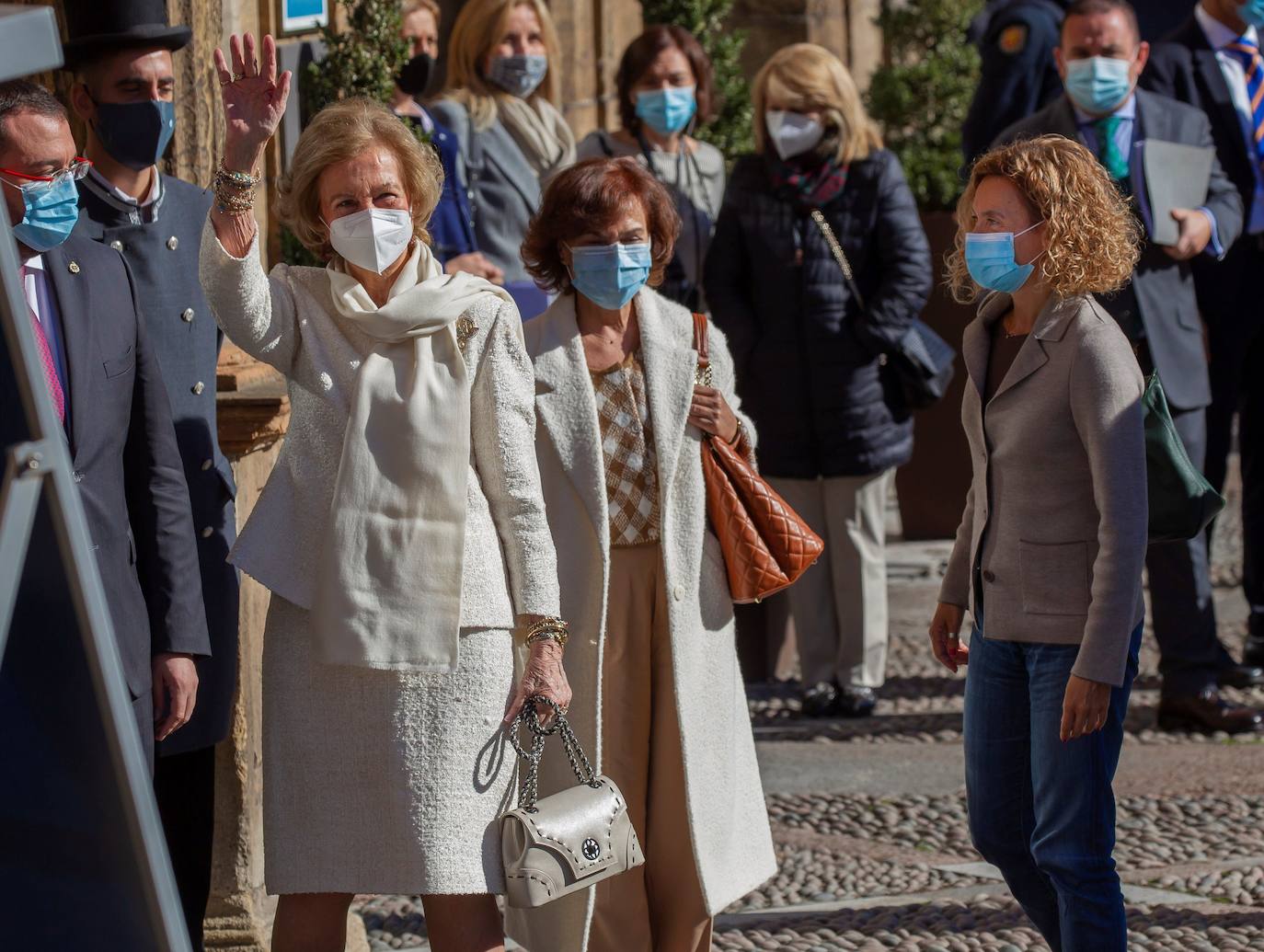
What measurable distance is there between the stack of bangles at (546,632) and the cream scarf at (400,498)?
0.55 feet

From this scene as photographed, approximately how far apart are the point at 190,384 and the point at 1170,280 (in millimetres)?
3547

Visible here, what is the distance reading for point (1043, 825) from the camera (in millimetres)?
3434

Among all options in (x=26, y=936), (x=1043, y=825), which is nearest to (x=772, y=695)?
(x=1043, y=825)

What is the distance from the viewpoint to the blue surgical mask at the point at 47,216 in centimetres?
316

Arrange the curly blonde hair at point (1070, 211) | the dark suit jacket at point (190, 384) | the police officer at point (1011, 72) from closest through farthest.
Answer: the curly blonde hair at point (1070, 211) < the dark suit jacket at point (190, 384) < the police officer at point (1011, 72)

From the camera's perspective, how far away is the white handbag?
10.9 ft

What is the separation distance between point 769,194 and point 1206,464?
1796 millimetres

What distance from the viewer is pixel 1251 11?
6.60 meters

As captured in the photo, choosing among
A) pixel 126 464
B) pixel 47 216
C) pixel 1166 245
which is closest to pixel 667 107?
pixel 1166 245

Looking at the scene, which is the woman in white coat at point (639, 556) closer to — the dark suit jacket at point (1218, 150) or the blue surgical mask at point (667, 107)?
the blue surgical mask at point (667, 107)

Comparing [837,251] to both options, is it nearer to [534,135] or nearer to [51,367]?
[534,135]

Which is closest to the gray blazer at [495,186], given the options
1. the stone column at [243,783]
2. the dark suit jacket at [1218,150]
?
the stone column at [243,783]

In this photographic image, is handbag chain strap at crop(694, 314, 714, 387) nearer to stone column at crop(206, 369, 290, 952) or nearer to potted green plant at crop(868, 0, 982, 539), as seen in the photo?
stone column at crop(206, 369, 290, 952)

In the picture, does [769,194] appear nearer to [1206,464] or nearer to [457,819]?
[1206,464]
